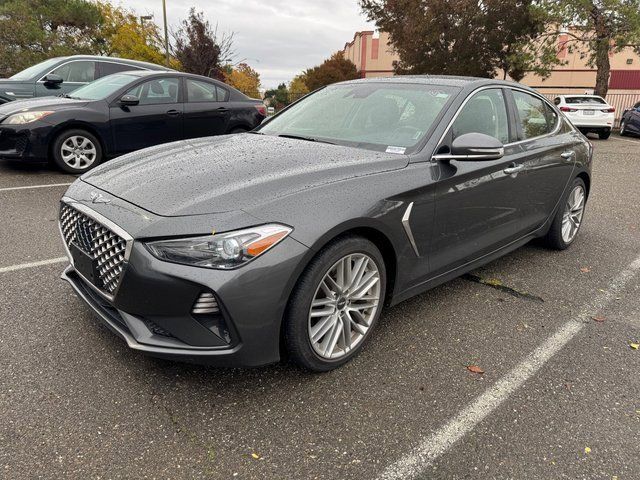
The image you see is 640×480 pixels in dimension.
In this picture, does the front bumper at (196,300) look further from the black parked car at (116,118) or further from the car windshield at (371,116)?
the black parked car at (116,118)

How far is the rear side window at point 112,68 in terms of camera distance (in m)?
8.76

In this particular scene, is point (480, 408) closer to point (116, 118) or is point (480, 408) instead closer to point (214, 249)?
point (214, 249)

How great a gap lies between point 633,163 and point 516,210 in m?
9.47

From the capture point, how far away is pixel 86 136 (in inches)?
267

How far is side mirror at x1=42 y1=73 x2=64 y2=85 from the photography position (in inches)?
313

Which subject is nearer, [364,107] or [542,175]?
[364,107]

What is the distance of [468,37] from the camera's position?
81.3 ft

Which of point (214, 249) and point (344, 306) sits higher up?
point (214, 249)

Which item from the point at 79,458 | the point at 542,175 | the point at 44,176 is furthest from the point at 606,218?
the point at 44,176

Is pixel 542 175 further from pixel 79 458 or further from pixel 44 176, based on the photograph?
pixel 44 176

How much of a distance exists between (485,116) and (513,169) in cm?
43

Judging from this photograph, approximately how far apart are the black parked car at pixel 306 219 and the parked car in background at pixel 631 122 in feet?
53.4

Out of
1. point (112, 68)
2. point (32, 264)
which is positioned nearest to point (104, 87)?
point (112, 68)

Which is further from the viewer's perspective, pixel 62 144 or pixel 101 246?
pixel 62 144
